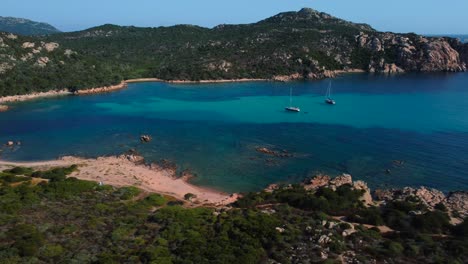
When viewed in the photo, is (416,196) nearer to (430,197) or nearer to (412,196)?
(412,196)

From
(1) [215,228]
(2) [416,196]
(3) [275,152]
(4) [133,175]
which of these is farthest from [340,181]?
(4) [133,175]

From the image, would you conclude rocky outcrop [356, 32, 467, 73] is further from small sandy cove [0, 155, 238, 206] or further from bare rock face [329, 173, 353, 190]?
small sandy cove [0, 155, 238, 206]

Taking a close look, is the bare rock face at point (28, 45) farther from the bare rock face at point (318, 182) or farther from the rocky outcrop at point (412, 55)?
the rocky outcrop at point (412, 55)

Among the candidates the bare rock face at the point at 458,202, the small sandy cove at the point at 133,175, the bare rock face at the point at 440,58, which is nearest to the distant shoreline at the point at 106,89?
the bare rock face at the point at 440,58

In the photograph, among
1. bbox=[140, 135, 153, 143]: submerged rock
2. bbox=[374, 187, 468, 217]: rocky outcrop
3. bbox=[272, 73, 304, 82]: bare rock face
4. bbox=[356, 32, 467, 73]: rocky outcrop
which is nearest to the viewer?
bbox=[374, 187, 468, 217]: rocky outcrop

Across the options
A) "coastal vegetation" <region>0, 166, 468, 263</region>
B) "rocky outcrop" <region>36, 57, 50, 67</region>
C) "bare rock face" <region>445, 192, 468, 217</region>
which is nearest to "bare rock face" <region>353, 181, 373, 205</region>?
"coastal vegetation" <region>0, 166, 468, 263</region>

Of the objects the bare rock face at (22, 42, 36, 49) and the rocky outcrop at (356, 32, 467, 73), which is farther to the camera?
the rocky outcrop at (356, 32, 467, 73)
